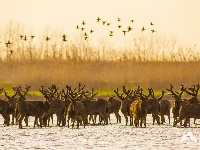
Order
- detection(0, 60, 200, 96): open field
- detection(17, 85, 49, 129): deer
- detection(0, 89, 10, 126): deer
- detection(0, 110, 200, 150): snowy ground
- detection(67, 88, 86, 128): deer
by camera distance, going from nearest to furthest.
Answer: detection(0, 110, 200, 150): snowy ground → detection(17, 85, 49, 129): deer → detection(67, 88, 86, 128): deer → detection(0, 89, 10, 126): deer → detection(0, 60, 200, 96): open field

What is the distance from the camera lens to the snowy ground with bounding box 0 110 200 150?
656 inches

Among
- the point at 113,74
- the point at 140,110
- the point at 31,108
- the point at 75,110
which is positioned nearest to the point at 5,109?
the point at 31,108

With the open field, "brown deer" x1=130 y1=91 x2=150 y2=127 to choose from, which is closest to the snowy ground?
"brown deer" x1=130 y1=91 x2=150 y2=127

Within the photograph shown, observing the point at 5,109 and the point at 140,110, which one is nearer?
the point at 140,110

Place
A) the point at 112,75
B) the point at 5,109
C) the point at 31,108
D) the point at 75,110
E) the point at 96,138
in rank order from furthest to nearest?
the point at 112,75, the point at 5,109, the point at 31,108, the point at 75,110, the point at 96,138

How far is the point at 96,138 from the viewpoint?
61.9 ft

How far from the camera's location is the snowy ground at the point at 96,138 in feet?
54.6

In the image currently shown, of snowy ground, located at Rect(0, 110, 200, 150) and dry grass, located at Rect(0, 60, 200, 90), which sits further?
dry grass, located at Rect(0, 60, 200, 90)

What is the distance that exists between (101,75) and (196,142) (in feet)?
105

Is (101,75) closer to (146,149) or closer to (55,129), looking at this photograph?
(55,129)

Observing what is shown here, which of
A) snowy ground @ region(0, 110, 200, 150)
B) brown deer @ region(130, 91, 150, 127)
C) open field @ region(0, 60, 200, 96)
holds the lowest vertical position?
snowy ground @ region(0, 110, 200, 150)

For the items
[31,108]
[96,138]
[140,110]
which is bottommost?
[96,138]

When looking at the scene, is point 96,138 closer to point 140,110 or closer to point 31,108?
point 140,110

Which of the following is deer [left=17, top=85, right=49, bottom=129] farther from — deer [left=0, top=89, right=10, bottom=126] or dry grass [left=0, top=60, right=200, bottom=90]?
dry grass [left=0, top=60, right=200, bottom=90]
